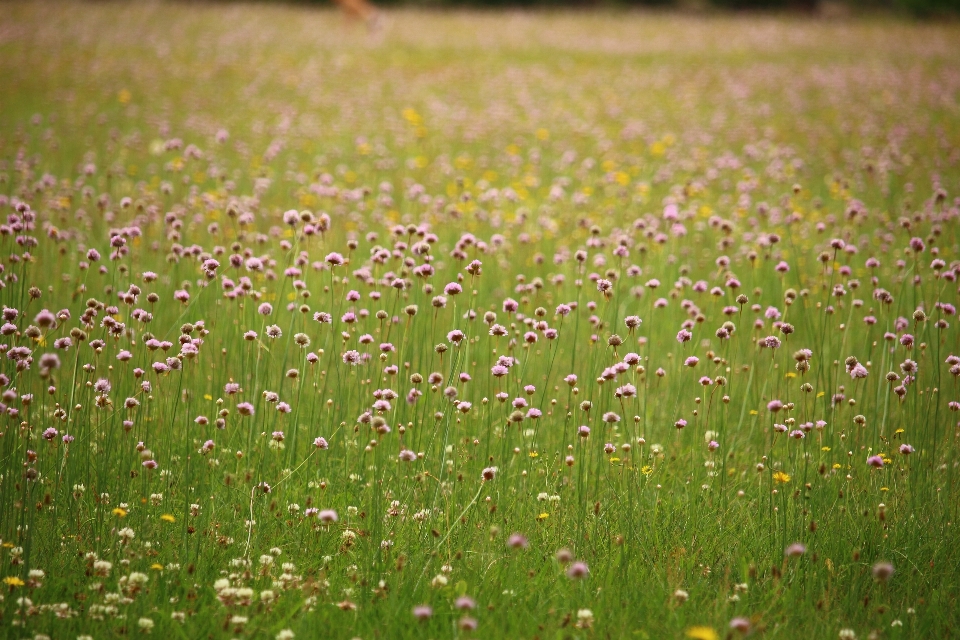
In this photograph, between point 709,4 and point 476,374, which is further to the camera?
point 709,4

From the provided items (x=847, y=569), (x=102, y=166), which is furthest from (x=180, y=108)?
(x=847, y=569)

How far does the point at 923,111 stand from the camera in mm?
13039

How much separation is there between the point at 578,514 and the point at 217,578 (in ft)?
4.55

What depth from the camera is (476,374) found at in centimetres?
515

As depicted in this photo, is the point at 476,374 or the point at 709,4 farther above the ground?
the point at 709,4

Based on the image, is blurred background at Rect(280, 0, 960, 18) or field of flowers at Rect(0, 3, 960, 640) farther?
blurred background at Rect(280, 0, 960, 18)

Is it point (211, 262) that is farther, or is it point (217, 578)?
point (211, 262)

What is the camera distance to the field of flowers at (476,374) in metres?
2.97

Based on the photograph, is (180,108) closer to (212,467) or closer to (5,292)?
(5,292)

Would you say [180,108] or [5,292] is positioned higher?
[180,108]

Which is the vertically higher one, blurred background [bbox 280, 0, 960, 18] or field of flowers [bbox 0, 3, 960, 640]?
blurred background [bbox 280, 0, 960, 18]

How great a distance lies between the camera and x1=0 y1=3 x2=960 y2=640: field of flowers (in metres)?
2.97

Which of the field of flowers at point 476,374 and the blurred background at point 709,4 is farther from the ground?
the blurred background at point 709,4

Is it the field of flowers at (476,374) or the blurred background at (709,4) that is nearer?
the field of flowers at (476,374)
